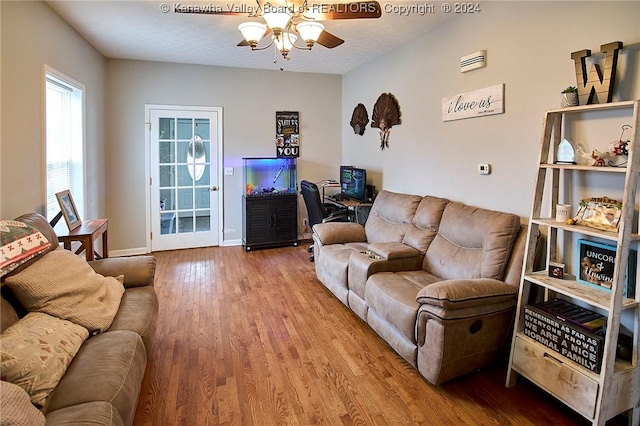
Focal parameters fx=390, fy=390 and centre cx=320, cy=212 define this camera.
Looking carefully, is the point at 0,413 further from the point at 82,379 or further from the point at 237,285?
the point at 237,285

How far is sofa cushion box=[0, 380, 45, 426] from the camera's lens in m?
1.22

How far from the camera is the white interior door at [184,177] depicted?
5.46m

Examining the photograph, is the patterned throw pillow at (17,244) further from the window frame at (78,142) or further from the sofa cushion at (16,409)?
the window frame at (78,142)

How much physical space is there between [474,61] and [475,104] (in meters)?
0.35

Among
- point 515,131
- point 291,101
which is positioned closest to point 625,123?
point 515,131

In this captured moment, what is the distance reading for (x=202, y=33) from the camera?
13.1 ft

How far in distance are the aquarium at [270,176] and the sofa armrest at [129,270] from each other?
3019mm

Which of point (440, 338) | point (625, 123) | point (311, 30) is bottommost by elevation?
point (440, 338)

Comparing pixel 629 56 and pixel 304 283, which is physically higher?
pixel 629 56

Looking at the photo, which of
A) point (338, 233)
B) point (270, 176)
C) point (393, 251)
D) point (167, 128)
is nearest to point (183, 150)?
point (167, 128)

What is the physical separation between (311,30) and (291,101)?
3449mm

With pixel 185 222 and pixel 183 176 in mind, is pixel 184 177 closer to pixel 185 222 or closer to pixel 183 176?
pixel 183 176

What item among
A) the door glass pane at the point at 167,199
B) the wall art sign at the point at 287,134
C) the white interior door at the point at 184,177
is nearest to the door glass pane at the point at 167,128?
the white interior door at the point at 184,177

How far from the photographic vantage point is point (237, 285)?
420cm
